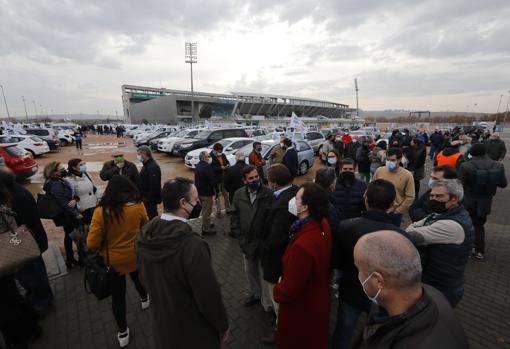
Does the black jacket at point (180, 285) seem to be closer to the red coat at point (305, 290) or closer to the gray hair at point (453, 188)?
the red coat at point (305, 290)

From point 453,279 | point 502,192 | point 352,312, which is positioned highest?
point 453,279

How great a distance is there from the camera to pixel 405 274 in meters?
1.12

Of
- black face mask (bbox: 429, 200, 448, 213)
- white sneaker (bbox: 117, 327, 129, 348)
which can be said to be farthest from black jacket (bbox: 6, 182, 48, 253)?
black face mask (bbox: 429, 200, 448, 213)

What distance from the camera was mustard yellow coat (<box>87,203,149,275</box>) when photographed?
2.57 metres

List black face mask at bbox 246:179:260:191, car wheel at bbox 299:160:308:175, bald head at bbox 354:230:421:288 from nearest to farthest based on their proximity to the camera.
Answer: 1. bald head at bbox 354:230:421:288
2. black face mask at bbox 246:179:260:191
3. car wheel at bbox 299:160:308:175

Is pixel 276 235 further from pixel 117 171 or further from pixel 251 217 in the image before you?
pixel 117 171

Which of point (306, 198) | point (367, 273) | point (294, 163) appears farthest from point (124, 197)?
point (294, 163)

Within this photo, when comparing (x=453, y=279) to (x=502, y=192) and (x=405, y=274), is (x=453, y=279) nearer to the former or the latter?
(x=405, y=274)

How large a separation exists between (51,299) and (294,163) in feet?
19.0

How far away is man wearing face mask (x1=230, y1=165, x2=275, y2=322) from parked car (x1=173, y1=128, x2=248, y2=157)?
42.0 feet

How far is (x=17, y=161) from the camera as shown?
9.95 metres

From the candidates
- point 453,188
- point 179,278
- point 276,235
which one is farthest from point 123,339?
point 453,188

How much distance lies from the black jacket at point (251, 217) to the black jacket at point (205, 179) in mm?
2080

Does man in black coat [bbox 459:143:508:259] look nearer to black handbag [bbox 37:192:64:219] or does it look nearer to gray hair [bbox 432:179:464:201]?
gray hair [bbox 432:179:464:201]
